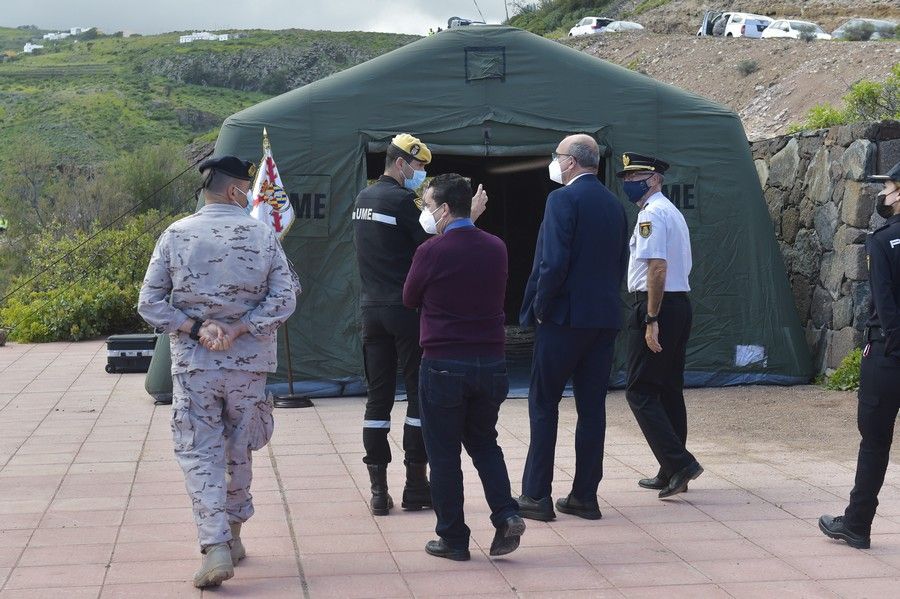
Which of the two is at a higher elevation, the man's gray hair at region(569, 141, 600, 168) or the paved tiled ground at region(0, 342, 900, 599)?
the man's gray hair at region(569, 141, 600, 168)

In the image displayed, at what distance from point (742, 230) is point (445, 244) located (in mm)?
A: 6052

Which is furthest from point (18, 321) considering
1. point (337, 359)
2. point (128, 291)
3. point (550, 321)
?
point (550, 321)

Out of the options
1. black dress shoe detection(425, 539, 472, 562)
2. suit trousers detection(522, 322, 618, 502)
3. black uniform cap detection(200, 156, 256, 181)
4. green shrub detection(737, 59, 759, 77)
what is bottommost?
black dress shoe detection(425, 539, 472, 562)

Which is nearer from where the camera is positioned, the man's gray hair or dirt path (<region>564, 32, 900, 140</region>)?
the man's gray hair

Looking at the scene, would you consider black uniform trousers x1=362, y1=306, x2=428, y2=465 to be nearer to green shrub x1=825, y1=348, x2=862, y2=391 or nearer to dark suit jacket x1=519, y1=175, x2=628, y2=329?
dark suit jacket x1=519, y1=175, x2=628, y2=329

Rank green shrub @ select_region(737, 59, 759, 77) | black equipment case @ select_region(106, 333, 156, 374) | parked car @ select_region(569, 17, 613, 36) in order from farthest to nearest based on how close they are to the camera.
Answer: parked car @ select_region(569, 17, 613, 36), green shrub @ select_region(737, 59, 759, 77), black equipment case @ select_region(106, 333, 156, 374)

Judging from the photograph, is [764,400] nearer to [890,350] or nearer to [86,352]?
[890,350]

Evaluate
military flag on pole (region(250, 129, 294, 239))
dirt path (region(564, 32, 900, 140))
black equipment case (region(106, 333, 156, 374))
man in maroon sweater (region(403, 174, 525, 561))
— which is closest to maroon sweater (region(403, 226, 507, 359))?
man in maroon sweater (region(403, 174, 525, 561))

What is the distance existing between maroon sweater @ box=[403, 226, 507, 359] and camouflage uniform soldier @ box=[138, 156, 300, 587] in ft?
2.04

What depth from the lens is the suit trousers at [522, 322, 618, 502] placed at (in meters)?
5.83

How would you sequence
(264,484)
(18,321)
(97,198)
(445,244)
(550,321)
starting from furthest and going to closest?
(97,198) → (18,321) → (264,484) → (550,321) → (445,244)

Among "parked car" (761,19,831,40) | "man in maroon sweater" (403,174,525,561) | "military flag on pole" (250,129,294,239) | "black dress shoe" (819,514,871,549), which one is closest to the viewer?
"man in maroon sweater" (403,174,525,561)

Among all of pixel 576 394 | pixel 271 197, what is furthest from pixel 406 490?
pixel 271 197

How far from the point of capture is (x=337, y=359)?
10148 mm
